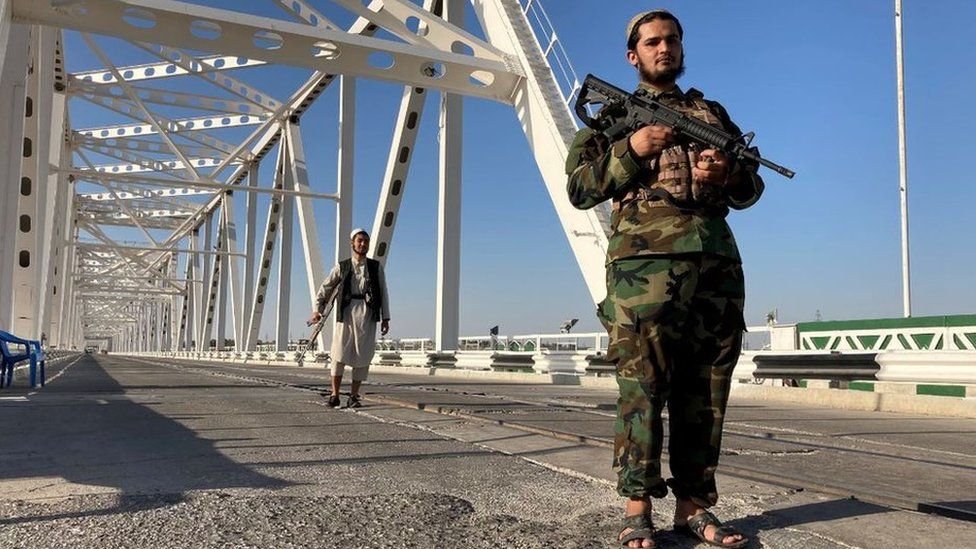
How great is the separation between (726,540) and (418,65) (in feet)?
39.0

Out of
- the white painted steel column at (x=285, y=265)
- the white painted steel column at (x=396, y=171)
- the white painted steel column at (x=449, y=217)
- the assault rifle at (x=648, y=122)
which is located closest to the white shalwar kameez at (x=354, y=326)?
the assault rifle at (x=648, y=122)

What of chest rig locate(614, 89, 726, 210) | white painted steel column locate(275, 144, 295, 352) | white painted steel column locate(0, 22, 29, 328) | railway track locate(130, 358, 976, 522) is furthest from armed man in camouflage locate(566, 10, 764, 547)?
white painted steel column locate(275, 144, 295, 352)

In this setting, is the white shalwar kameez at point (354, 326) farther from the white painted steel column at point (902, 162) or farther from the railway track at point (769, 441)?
the white painted steel column at point (902, 162)

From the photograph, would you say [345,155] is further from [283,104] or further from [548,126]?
[548,126]

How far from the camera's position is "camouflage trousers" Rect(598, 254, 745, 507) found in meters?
1.98

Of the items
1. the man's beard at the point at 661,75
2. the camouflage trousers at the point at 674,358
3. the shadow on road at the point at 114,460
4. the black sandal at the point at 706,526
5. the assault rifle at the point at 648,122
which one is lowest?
the shadow on road at the point at 114,460

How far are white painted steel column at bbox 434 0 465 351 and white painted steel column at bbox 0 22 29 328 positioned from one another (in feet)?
26.7

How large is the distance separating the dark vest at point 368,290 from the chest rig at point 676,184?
4765 millimetres

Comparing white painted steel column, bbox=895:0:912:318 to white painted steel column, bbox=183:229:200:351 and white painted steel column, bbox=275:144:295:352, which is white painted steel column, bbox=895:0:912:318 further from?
white painted steel column, bbox=183:229:200:351

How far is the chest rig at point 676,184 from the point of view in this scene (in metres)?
2.01

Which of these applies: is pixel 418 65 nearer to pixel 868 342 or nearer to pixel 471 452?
pixel 868 342

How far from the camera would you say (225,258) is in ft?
147

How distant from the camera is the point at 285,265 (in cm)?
2842

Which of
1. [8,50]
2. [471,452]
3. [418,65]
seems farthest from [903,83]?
[8,50]
